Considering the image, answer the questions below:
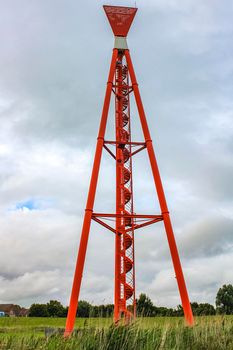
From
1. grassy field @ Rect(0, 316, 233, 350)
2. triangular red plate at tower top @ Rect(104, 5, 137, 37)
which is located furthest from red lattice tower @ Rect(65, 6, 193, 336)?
grassy field @ Rect(0, 316, 233, 350)

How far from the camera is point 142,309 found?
8031mm

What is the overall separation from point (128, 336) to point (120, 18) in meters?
18.4

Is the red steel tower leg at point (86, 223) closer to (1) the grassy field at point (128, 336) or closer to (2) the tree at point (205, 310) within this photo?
(2) the tree at point (205, 310)

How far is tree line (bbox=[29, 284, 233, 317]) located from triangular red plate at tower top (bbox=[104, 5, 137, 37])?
13.3 metres

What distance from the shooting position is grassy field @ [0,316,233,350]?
655 cm

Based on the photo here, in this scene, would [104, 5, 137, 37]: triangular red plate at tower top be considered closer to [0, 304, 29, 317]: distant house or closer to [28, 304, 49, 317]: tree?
[0, 304, 29, 317]: distant house

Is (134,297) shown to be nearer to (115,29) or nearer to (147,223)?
(147,223)

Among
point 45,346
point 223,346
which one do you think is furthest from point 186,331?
point 45,346

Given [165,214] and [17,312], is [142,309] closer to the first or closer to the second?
[17,312]

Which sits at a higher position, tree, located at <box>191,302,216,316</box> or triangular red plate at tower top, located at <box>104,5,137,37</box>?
triangular red plate at tower top, located at <box>104,5,137,37</box>

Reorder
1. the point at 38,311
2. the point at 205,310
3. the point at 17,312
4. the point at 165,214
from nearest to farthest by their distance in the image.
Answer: the point at 17,312 → the point at 205,310 → the point at 165,214 → the point at 38,311

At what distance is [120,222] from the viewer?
65.0ft

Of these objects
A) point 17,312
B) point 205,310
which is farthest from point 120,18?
point 17,312

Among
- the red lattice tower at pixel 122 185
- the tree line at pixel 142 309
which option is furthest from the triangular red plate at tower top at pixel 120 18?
the tree line at pixel 142 309
